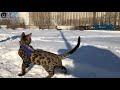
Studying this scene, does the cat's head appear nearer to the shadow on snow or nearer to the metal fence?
the metal fence

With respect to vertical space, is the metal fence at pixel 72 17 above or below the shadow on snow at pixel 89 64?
above

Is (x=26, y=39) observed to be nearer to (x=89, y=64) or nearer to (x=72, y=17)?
(x=72, y=17)

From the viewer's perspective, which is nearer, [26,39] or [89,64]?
[26,39]

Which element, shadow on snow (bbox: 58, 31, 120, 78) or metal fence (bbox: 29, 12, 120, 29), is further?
shadow on snow (bbox: 58, 31, 120, 78)

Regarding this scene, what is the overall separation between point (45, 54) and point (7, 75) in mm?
1162

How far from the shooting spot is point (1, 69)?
5039mm

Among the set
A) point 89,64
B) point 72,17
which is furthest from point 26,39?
point 89,64

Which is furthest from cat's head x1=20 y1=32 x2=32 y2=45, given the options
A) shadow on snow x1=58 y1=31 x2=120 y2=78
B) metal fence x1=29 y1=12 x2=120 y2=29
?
shadow on snow x1=58 y1=31 x2=120 y2=78

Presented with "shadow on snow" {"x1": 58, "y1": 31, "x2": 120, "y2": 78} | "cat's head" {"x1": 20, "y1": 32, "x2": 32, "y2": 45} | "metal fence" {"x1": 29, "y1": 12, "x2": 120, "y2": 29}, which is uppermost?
"metal fence" {"x1": 29, "y1": 12, "x2": 120, "y2": 29}

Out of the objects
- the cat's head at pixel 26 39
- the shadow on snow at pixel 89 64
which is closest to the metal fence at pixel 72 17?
the cat's head at pixel 26 39

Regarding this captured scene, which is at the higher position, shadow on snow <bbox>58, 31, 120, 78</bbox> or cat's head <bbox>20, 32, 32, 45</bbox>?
cat's head <bbox>20, 32, 32, 45</bbox>

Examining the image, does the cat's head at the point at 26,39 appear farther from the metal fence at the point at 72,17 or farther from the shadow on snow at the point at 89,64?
the shadow on snow at the point at 89,64
